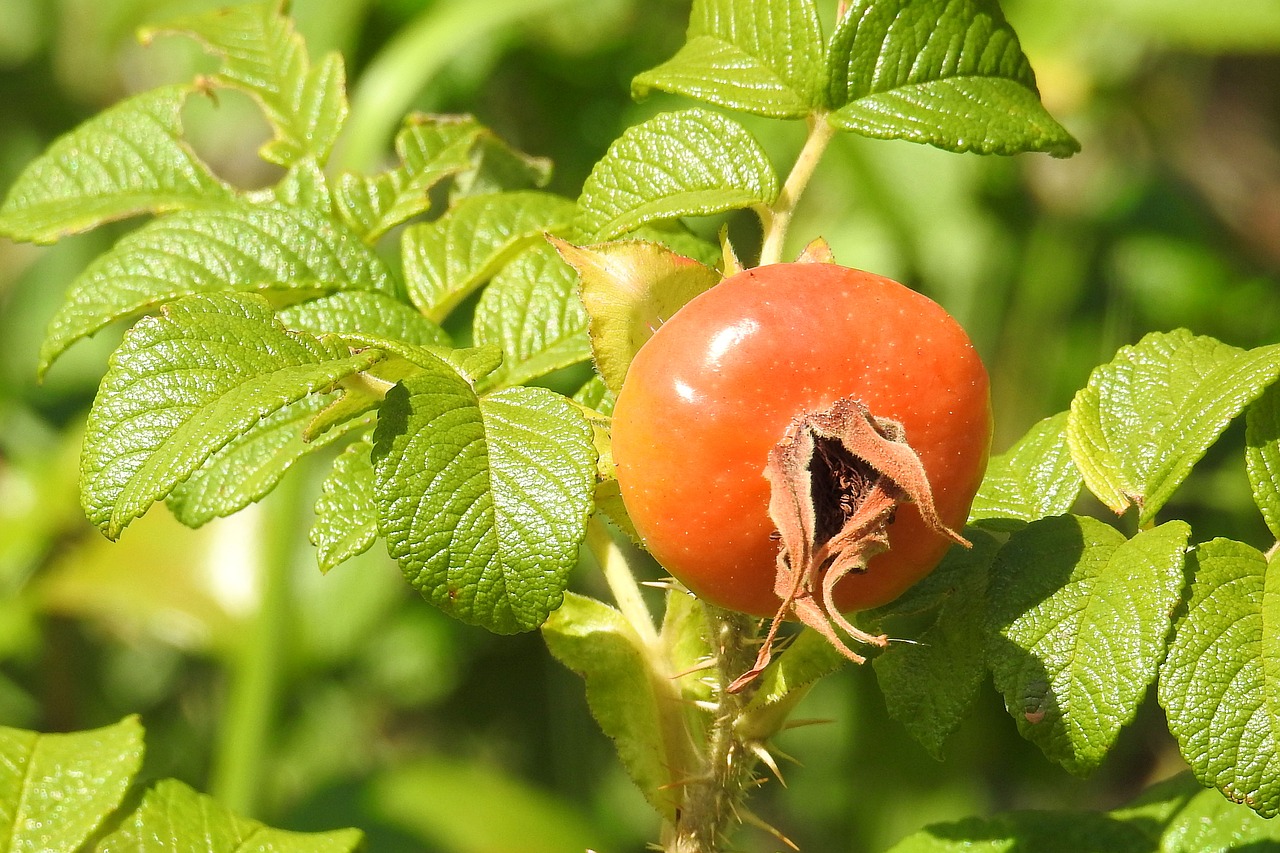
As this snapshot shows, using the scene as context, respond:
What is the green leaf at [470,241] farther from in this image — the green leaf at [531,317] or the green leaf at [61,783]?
the green leaf at [61,783]

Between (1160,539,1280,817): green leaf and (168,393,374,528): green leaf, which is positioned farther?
(168,393,374,528): green leaf

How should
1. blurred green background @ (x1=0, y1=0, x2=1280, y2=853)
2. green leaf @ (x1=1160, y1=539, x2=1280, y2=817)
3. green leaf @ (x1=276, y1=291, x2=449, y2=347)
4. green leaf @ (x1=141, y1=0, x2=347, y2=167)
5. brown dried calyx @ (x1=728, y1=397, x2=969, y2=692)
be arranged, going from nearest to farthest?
brown dried calyx @ (x1=728, y1=397, x2=969, y2=692) → green leaf @ (x1=1160, y1=539, x2=1280, y2=817) → green leaf @ (x1=276, y1=291, x2=449, y2=347) → green leaf @ (x1=141, y1=0, x2=347, y2=167) → blurred green background @ (x1=0, y1=0, x2=1280, y2=853)

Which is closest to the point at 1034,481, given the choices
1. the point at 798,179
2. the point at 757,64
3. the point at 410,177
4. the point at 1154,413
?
the point at 1154,413

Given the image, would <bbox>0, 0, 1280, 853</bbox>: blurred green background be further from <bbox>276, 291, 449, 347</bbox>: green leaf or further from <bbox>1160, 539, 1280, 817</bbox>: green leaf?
<bbox>1160, 539, 1280, 817</bbox>: green leaf

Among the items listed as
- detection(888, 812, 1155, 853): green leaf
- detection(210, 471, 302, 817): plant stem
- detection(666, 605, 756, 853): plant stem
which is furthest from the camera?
detection(210, 471, 302, 817): plant stem

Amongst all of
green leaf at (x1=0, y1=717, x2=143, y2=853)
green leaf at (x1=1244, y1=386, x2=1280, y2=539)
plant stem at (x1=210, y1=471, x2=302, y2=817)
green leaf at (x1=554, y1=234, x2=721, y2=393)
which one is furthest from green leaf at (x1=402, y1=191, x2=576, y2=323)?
plant stem at (x1=210, y1=471, x2=302, y2=817)

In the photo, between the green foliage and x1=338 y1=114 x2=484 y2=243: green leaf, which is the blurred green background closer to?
x1=338 y1=114 x2=484 y2=243: green leaf

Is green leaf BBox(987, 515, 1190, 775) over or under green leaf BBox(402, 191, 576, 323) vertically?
under

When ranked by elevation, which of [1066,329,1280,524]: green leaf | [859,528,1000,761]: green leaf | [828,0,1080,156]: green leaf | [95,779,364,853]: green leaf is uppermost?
[828,0,1080,156]: green leaf
